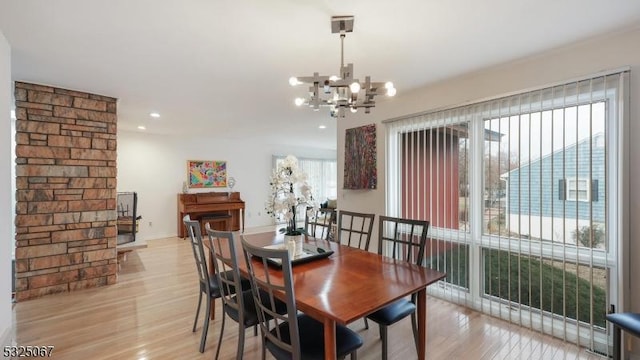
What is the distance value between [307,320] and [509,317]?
205cm

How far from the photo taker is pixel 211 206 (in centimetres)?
659

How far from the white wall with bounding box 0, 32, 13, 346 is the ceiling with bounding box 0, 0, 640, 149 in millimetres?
258

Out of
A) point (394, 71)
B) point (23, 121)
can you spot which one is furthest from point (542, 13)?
point (23, 121)

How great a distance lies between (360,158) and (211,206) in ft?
13.4

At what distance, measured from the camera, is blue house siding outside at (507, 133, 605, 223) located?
86.0 inches

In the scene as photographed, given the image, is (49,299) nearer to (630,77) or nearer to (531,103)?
(531,103)

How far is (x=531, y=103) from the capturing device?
252cm

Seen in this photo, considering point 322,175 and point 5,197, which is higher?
point 322,175

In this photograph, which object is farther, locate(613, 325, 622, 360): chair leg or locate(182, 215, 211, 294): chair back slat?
locate(182, 215, 211, 294): chair back slat

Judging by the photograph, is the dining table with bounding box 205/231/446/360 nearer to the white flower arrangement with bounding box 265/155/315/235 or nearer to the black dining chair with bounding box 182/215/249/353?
the black dining chair with bounding box 182/215/249/353

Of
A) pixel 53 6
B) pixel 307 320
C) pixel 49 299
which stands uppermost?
pixel 53 6

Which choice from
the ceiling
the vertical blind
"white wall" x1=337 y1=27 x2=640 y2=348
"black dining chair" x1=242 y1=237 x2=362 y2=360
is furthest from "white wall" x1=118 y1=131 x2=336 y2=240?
the vertical blind

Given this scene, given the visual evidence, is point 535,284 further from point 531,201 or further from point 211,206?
point 211,206

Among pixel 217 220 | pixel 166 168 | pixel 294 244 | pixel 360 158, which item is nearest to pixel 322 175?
pixel 217 220
